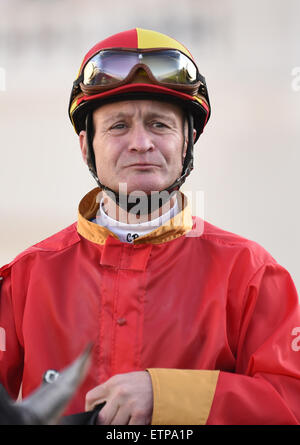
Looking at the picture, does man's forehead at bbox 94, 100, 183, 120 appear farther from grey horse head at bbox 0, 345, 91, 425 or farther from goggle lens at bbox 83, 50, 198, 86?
grey horse head at bbox 0, 345, 91, 425

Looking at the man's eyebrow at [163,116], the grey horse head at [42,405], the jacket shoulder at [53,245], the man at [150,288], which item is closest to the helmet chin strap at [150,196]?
the man at [150,288]

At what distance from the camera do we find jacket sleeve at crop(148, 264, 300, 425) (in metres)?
1.76

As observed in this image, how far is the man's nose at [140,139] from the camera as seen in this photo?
2.09 m

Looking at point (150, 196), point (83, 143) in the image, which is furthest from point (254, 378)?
point (83, 143)

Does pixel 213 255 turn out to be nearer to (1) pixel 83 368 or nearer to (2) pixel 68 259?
(2) pixel 68 259

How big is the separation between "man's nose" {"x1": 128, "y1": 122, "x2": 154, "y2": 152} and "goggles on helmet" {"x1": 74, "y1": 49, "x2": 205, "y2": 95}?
0.17 metres

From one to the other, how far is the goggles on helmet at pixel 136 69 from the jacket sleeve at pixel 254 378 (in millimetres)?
745

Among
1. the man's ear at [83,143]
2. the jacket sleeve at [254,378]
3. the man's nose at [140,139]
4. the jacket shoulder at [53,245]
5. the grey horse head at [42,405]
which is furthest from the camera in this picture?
the man's ear at [83,143]

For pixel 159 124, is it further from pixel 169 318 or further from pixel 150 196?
pixel 169 318

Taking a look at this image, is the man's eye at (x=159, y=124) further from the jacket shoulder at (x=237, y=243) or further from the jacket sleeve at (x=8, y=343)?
the jacket sleeve at (x=8, y=343)

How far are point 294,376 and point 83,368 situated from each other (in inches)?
27.5

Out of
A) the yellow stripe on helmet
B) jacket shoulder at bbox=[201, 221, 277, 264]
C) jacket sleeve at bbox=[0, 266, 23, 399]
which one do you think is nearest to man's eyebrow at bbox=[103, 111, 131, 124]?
the yellow stripe on helmet

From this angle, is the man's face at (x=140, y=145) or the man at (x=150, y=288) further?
the man's face at (x=140, y=145)
